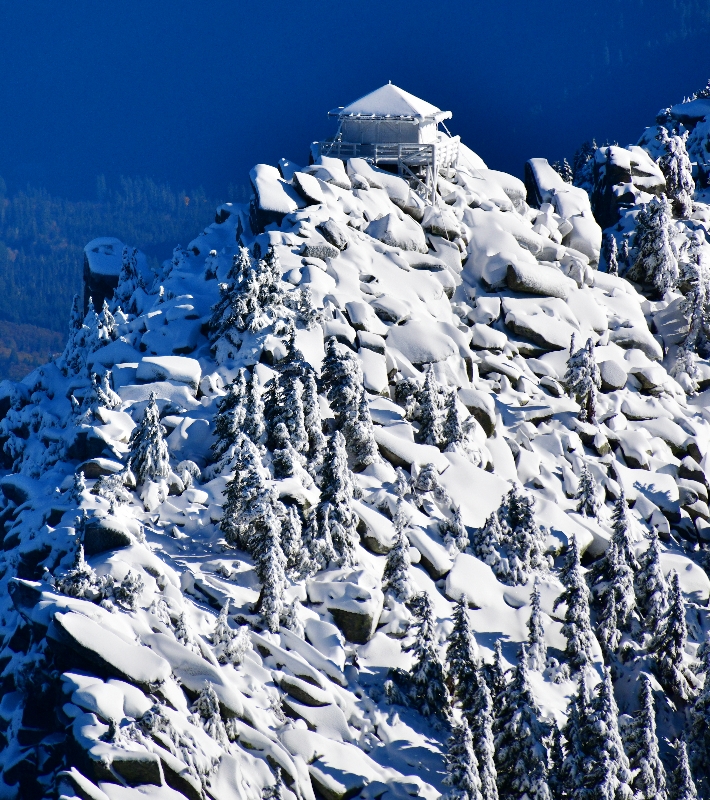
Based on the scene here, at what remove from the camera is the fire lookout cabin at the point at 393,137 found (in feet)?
231

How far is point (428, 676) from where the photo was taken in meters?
35.9

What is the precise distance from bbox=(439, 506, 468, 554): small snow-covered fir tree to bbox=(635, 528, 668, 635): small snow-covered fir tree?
366 inches

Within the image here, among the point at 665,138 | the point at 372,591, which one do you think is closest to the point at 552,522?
the point at 372,591

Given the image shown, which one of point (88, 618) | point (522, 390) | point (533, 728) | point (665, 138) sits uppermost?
point (665, 138)

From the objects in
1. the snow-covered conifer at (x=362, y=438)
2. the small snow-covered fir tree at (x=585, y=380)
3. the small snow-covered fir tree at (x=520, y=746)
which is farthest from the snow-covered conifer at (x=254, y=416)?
the small snow-covered fir tree at (x=585, y=380)

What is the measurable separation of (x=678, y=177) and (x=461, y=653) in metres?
62.6

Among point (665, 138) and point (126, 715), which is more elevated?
point (665, 138)

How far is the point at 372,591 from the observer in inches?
1523

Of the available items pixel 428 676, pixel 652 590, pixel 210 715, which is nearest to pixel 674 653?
pixel 652 590

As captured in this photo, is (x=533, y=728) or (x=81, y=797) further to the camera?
(x=533, y=728)

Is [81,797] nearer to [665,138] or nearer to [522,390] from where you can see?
[522,390]

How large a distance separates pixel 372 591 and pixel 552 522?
14.6 meters

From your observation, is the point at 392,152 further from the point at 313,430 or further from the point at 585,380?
the point at 313,430

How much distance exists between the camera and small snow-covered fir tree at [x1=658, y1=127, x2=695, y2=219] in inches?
3300
